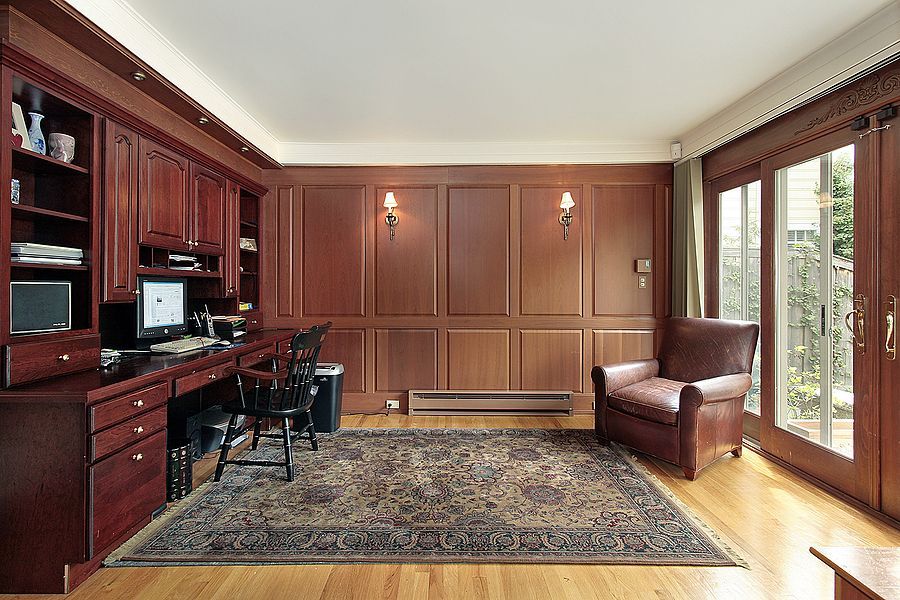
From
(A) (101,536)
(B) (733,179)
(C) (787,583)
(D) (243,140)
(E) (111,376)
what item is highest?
(D) (243,140)

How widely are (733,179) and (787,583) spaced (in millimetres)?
3232

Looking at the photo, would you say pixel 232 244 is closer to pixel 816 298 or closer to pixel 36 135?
pixel 36 135

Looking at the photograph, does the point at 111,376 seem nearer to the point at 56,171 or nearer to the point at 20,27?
the point at 56,171

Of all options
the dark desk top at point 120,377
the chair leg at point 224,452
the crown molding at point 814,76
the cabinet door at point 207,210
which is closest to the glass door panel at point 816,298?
the crown molding at point 814,76

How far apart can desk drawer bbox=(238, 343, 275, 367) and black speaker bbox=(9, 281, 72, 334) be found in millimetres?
1108

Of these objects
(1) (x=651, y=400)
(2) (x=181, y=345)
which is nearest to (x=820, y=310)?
(1) (x=651, y=400)

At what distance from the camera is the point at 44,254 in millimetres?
2229

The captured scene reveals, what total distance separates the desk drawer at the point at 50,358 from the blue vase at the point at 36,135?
0.94 metres

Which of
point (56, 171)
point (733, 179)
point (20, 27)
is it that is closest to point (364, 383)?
point (56, 171)

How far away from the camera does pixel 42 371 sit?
2.15 meters

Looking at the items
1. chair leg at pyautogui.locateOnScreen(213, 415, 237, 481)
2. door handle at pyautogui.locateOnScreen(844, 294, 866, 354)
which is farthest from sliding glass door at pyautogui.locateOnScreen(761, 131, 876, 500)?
chair leg at pyautogui.locateOnScreen(213, 415, 237, 481)

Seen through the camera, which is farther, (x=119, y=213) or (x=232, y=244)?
A: (x=232, y=244)

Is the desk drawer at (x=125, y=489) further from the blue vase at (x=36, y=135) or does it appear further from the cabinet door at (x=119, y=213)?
the blue vase at (x=36, y=135)

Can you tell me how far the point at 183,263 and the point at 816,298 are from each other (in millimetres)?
4495
